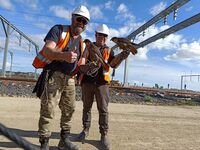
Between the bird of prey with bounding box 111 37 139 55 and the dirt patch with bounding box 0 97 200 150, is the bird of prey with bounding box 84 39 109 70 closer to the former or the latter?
the bird of prey with bounding box 111 37 139 55

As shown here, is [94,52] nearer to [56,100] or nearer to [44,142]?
[56,100]

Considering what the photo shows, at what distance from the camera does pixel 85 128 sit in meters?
6.20

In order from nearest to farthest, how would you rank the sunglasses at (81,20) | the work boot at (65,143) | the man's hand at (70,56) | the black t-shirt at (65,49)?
the man's hand at (70,56), the black t-shirt at (65,49), the sunglasses at (81,20), the work boot at (65,143)

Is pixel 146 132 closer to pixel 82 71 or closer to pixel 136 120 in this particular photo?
pixel 136 120

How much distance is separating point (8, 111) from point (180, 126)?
4.32m

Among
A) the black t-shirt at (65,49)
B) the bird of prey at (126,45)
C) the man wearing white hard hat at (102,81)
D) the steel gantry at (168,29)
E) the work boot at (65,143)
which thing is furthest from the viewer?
the steel gantry at (168,29)

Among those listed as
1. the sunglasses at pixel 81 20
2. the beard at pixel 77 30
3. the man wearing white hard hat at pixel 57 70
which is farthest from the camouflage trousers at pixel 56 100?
the sunglasses at pixel 81 20

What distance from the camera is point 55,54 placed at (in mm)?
4199

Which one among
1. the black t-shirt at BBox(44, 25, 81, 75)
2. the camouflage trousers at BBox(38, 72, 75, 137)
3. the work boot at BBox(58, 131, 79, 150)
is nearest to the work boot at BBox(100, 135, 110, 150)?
the work boot at BBox(58, 131, 79, 150)

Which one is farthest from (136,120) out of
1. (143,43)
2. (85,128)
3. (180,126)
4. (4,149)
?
(143,43)

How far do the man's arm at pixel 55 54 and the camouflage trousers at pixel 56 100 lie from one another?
1.47 ft

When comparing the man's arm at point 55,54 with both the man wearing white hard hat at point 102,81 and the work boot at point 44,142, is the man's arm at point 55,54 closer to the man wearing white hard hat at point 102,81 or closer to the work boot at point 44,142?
the work boot at point 44,142

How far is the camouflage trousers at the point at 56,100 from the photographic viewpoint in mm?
4547

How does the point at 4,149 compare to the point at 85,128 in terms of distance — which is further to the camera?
the point at 85,128
